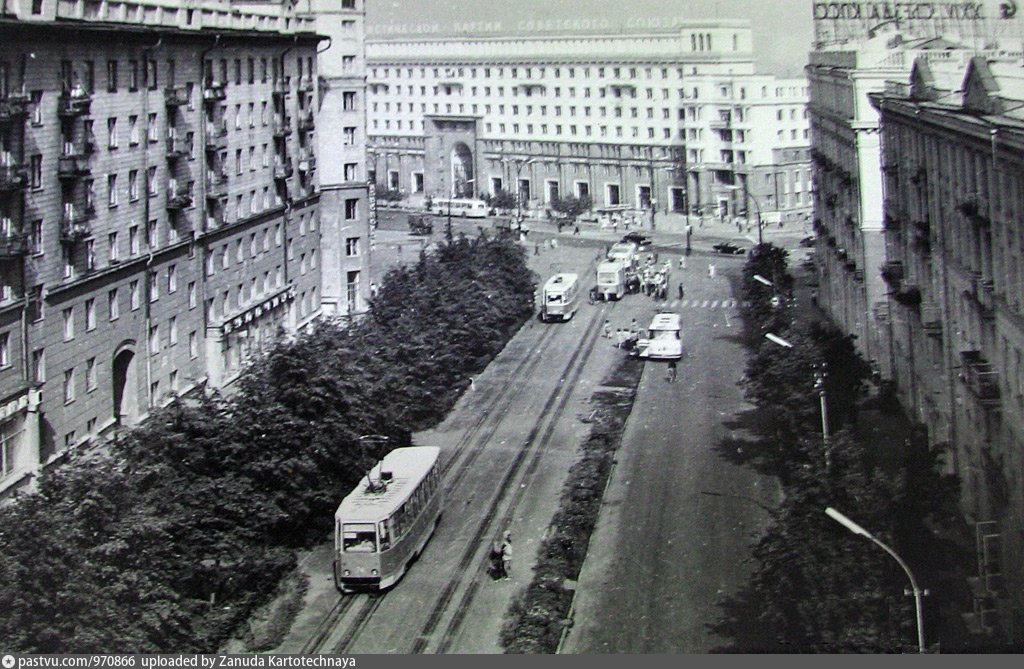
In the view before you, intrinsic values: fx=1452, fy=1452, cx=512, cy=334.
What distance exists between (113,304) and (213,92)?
10.4m

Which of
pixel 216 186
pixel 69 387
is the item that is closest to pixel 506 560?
pixel 69 387

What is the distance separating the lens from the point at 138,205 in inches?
1633

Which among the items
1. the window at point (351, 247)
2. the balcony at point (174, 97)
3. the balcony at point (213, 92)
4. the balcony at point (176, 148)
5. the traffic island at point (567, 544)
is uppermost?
the balcony at point (213, 92)

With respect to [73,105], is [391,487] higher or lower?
lower

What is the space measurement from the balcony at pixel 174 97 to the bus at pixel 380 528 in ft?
57.4

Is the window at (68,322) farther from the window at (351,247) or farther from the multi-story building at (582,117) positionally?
the multi-story building at (582,117)

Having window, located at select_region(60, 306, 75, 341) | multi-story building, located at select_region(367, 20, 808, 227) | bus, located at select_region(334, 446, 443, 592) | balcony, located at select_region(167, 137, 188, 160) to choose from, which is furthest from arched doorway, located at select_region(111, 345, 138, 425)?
multi-story building, located at select_region(367, 20, 808, 227)

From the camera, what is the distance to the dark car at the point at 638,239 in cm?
8012

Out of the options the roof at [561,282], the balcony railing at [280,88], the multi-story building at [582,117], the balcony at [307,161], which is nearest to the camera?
the balcony railing at [280,88]

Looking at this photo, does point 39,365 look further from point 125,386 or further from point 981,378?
point 981,378

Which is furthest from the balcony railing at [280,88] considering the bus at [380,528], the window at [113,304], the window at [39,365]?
the bus at [380,528]

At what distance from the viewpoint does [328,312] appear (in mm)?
58469

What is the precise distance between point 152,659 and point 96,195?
65.8 feet

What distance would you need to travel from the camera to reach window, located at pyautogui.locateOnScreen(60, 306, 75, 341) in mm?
36500
